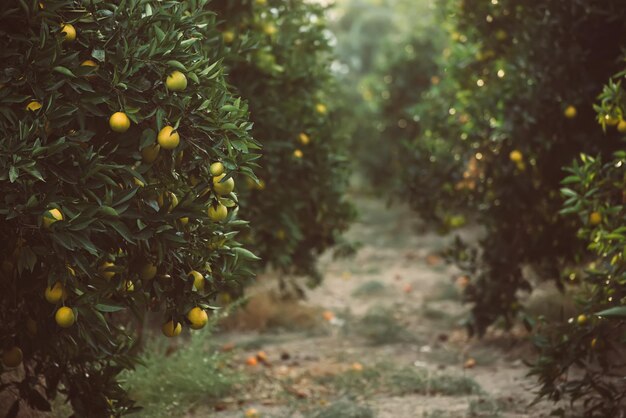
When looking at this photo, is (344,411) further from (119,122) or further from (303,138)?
(119,122)

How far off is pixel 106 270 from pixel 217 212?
21.2 inches

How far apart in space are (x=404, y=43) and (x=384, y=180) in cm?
292

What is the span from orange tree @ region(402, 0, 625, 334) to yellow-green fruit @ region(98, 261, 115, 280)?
357 cm

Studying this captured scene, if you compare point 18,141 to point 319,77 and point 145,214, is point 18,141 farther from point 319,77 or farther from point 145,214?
point 319,77

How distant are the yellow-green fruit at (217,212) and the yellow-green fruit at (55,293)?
695 mm

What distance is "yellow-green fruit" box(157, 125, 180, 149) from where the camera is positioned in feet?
10.3

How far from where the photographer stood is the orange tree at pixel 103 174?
3.01 m

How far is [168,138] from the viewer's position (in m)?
3.13

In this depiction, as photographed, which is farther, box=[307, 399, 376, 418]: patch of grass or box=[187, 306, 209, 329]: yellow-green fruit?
box=[307, 399, 376, 418]: patch of grass

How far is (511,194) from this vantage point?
6.36m

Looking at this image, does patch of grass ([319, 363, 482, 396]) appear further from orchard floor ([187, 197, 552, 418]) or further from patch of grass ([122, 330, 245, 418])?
patch of grass ([122, 330, 245, 418])

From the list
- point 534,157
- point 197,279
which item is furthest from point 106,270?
point 534,157

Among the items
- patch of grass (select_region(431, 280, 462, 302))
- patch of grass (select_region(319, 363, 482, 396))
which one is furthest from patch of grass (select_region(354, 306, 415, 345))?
patch of grass (select_region(319, 363, 482, 396))

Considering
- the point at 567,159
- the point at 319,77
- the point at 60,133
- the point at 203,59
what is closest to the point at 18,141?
the point at 60,133
